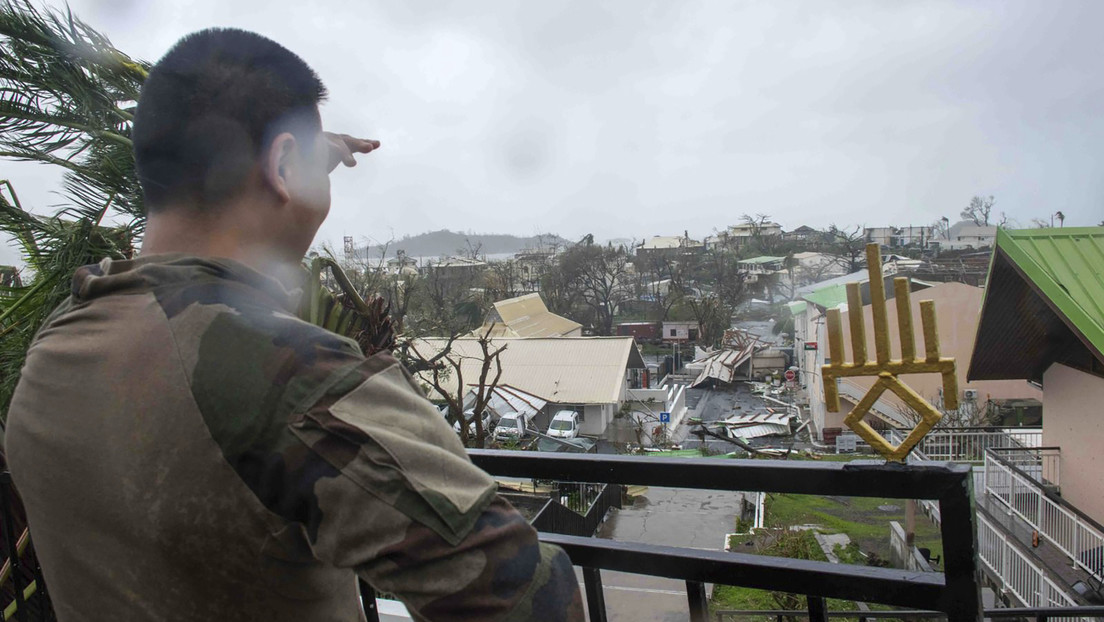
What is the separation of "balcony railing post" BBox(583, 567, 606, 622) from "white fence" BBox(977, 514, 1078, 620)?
6158 millimetres

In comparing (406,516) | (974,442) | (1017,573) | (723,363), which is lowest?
(1017,573)

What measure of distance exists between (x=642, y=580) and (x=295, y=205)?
588cm

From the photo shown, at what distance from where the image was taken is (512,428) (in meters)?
13.5

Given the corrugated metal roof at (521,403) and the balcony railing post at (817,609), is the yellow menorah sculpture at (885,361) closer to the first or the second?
the balcony railing post at (817,609)

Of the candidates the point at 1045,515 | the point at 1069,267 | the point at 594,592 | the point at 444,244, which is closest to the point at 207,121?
the point at 594,592

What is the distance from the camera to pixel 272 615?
632mm

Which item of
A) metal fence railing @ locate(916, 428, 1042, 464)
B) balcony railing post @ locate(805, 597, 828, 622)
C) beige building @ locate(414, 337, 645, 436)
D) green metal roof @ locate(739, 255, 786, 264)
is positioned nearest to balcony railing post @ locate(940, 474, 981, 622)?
balcony railing post @ locate(805, 597, 828, 622)

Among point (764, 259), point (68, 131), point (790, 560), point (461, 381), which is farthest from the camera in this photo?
point (764, 259)

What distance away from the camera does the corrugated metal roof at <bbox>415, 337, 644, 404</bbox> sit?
13.2 meters

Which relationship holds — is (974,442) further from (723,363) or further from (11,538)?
(11,538)

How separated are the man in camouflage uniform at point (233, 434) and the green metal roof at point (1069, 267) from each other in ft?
18.2

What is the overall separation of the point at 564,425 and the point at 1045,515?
774 cm

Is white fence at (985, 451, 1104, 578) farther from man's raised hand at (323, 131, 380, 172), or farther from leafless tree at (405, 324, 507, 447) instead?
man's raised hand at (323, 131, 380, 172)

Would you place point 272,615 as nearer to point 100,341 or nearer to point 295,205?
point 100,341
